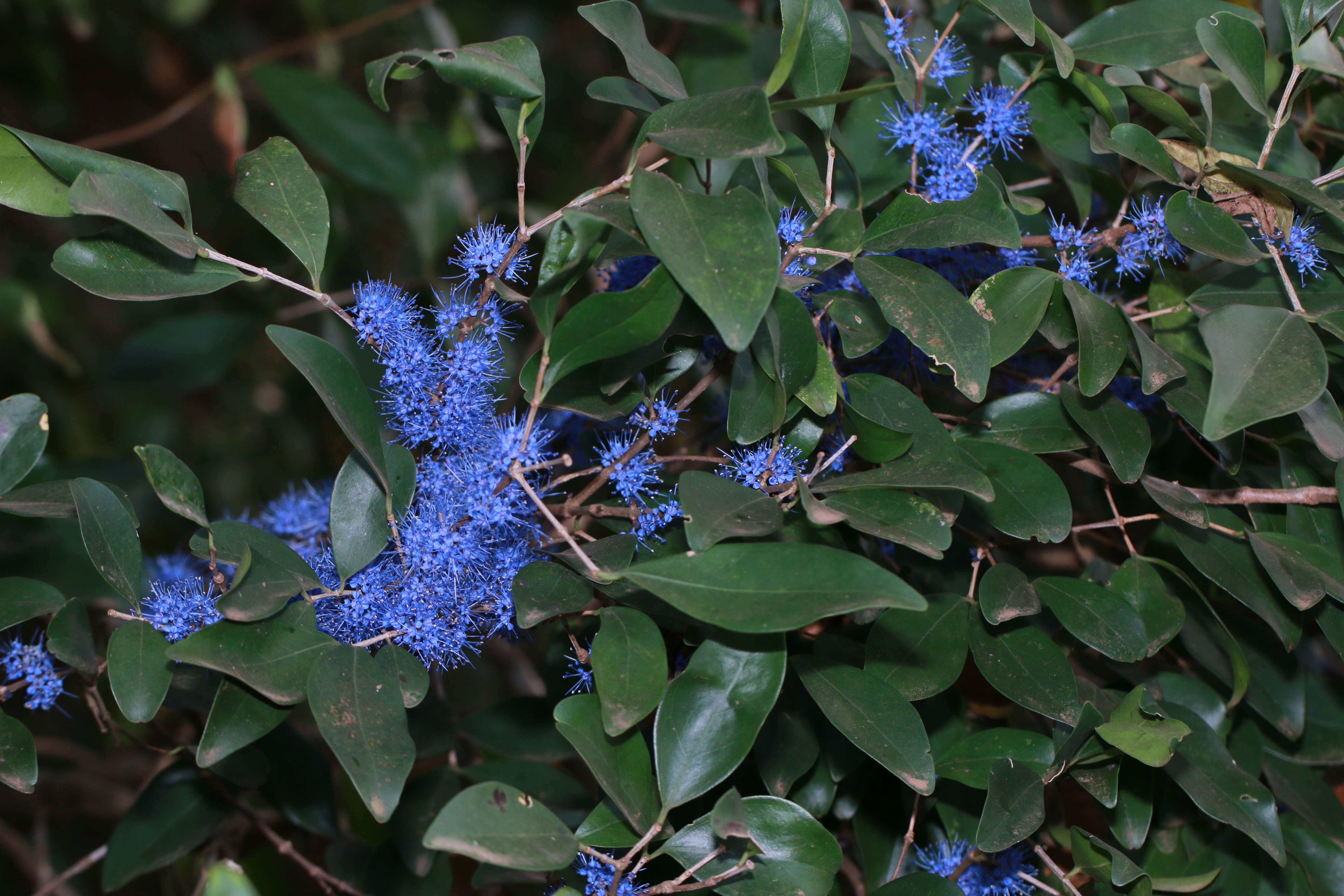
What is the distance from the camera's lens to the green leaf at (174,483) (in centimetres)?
55

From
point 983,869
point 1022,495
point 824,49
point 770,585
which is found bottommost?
point 983,869

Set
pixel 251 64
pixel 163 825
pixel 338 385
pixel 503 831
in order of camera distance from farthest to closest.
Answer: pixel 251 64 → pixel 163 825 → pixel 338 385 → pixel 503 831

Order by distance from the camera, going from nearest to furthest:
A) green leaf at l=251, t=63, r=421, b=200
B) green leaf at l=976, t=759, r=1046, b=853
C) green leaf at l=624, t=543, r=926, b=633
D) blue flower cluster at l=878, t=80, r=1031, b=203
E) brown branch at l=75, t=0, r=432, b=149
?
green leaf at l=624, t=543, r=926, b=633 < green leaf at l=976, t=759, r=1046, b=853 < blue flower cluster at l=878, t=80, r=1031, b=203 < green leaf at l=251, t=63, r=421, b=200 < brown branch at l=75, t=0, r=432, b=149

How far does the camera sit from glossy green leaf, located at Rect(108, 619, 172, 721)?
51 cm

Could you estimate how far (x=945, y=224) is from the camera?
548 millimetres

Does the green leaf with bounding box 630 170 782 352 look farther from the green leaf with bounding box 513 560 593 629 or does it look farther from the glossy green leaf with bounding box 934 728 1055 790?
the glossy green leaf with bounding box 934 728 1055 790

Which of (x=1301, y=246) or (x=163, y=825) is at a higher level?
(x=1301, y=246)

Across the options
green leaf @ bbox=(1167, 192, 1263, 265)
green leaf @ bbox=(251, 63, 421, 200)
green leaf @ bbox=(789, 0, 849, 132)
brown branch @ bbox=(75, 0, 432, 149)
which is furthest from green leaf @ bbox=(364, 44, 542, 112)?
brown branch @ bbox=(75, 0, 432, 149)

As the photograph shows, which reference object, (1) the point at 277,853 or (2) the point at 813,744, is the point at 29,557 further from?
(2) the point at 813,744

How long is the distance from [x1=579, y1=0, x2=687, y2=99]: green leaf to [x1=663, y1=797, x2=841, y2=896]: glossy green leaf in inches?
16.2

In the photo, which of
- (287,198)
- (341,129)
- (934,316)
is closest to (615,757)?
(934,316)

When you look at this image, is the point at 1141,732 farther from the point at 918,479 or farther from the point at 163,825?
the point at 163,825

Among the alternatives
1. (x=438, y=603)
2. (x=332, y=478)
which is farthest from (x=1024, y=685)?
(x=332, y=478)

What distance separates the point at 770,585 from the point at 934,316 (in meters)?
0.19
